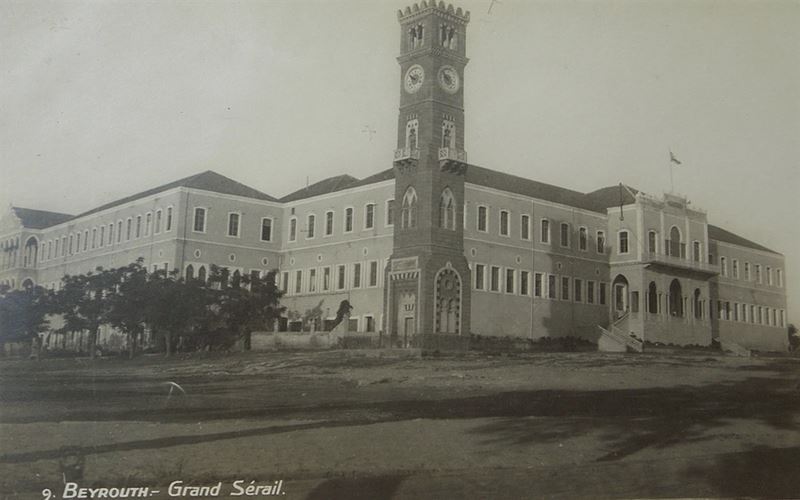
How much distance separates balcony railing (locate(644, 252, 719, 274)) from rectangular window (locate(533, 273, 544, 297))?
416cm

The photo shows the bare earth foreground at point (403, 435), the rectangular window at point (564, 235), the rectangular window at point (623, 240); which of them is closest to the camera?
the bare earth foreground at point (403, 435)

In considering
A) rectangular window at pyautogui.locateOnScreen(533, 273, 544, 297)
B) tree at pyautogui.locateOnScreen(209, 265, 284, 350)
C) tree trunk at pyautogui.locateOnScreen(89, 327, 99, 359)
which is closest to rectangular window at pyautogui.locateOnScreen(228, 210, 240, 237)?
tree at pyautogui.locateOnScreen(209, 265, 284, 350)

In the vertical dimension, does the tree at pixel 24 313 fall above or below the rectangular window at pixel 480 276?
below

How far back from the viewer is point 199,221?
25.6 m

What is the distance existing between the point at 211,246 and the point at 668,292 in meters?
18.0

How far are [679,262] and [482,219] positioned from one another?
8.71m

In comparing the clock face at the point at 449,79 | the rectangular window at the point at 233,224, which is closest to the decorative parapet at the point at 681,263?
the clock face at the point at 449,79

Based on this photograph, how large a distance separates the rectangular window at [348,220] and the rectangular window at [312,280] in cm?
204

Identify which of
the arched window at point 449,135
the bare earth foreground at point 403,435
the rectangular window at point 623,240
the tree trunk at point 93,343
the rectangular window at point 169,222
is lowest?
the bare earth foreground at point 403,435

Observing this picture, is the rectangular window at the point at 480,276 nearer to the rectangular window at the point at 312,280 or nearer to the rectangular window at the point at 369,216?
the rectangular window at the point at 369,216

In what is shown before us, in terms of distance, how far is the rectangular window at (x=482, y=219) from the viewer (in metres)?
30.0

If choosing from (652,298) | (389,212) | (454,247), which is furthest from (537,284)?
(389,212)

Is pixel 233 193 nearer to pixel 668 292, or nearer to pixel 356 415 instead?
pixel 356 415

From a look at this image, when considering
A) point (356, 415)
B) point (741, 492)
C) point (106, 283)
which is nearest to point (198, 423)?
point (356, 415)
